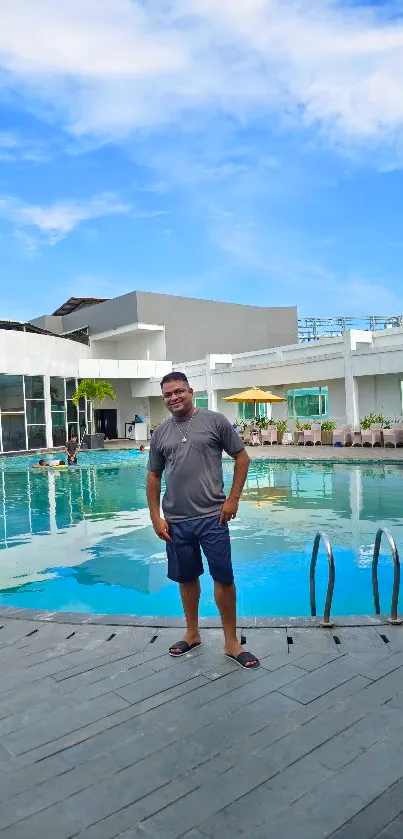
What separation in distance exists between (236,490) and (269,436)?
19928 mm

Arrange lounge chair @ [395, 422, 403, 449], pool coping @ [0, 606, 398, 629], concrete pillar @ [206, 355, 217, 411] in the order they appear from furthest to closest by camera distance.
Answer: concrete pillar @ [206, 355, 217, 411] < lounge chair @ [395, 422, 403, 449] < pool coping @ [0, 606, 398, 629]

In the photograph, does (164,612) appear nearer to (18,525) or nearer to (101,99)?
(18,525)

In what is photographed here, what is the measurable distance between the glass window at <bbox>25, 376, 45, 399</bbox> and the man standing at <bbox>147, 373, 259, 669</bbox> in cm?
2222

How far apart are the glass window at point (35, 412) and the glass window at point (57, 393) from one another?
0.76m

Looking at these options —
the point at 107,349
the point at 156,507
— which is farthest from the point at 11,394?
the point at 156,507

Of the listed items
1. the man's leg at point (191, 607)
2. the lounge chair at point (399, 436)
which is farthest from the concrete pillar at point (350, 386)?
the man's leg at point (191, 607)

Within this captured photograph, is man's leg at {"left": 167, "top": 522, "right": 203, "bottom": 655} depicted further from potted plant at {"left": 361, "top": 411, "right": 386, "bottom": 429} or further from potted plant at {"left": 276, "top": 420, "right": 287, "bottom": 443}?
potted plant at {"left": 276, "top": 420, "right": 287, "bottom": 443}

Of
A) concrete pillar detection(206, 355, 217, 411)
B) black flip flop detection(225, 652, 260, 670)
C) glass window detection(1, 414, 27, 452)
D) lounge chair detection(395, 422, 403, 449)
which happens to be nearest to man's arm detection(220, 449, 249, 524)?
black flip flop detection(225, 652, 260, 670)

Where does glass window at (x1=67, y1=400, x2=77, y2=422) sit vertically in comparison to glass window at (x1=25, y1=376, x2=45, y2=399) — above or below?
below

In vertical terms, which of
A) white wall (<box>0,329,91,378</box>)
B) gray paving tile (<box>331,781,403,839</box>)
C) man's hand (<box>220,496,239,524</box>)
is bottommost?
gray paving tile (<box>331,781,403,839</box>)

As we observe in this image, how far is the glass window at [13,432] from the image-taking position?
2336 centimetres

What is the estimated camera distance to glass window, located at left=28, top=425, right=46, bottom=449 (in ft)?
80.3

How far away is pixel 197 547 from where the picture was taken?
3.27 meters

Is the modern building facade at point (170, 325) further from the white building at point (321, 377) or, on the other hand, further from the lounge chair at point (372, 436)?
the lounge chair at point (372, 436)
